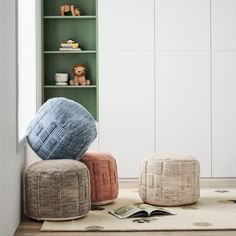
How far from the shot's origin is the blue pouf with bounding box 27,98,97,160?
425 cm

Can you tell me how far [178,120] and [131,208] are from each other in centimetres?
190

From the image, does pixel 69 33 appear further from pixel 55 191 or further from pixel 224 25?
pixel 55 191

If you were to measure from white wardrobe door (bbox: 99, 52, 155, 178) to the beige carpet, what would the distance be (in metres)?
1.30

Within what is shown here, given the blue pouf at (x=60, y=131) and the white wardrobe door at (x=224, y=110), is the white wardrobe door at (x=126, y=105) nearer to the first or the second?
the white wardrobe door at (x=224, y=110)

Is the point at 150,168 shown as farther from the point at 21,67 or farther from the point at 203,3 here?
the point at 203,3

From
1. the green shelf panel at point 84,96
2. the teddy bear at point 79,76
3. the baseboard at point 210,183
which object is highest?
the teddy bear at point 79,76

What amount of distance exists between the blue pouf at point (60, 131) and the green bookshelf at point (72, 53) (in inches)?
77.8

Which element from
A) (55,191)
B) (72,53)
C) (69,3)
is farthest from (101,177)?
(69,3)

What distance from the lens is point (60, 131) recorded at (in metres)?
4.25

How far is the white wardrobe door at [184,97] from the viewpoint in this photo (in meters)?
5.97

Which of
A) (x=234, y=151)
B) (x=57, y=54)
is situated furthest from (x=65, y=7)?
(x=234, y=151)

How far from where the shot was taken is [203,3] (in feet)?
19.5

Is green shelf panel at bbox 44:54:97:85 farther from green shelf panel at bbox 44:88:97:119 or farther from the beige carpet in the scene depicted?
the beige carpet

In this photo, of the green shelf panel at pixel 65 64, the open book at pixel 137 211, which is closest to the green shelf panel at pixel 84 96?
the green shelf panel at pixel 65 64
